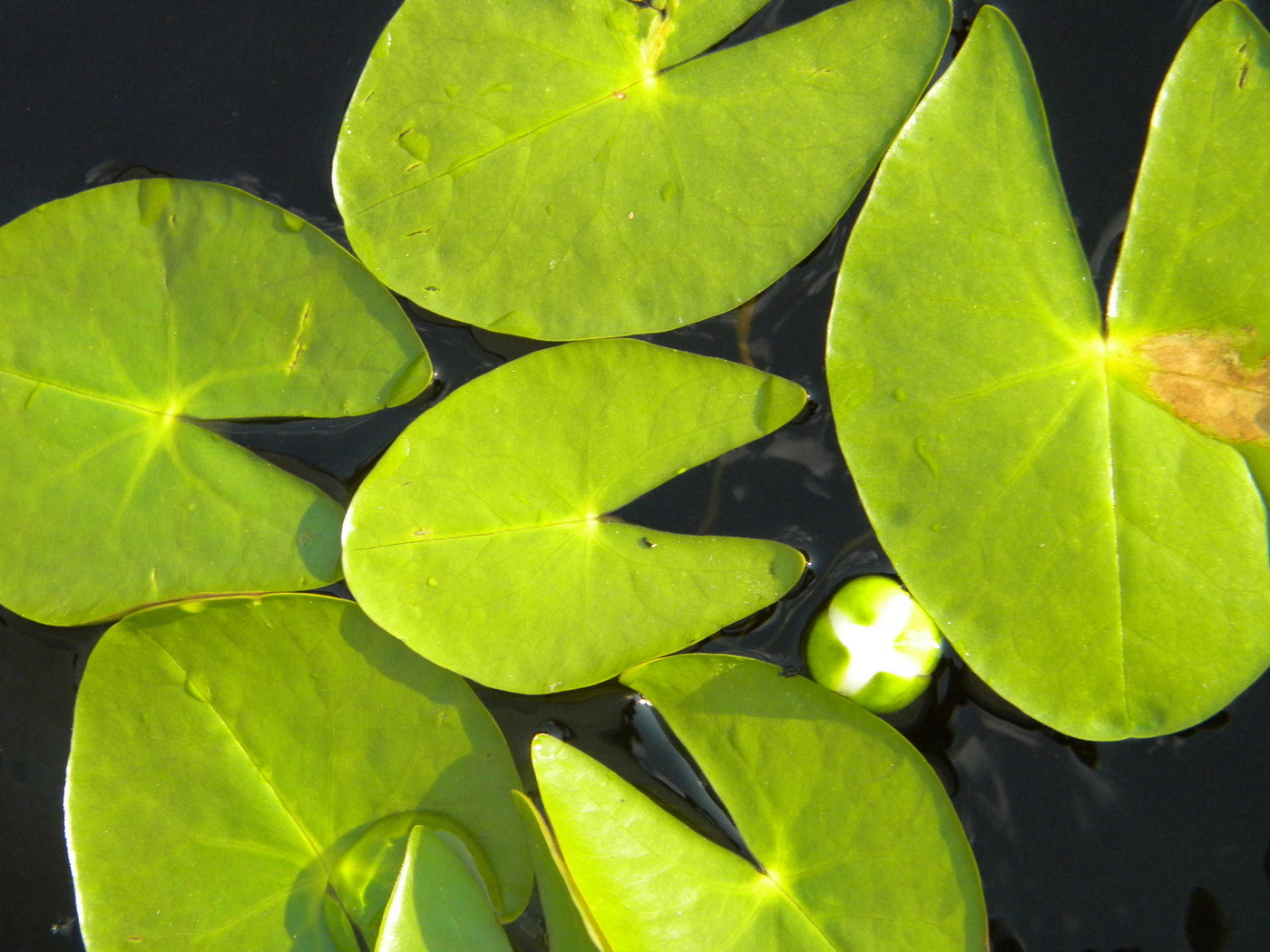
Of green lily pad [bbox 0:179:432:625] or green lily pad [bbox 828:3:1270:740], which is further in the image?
green lily pad [bbox 0:179:432:625]

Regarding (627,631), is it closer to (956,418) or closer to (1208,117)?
(956,418)

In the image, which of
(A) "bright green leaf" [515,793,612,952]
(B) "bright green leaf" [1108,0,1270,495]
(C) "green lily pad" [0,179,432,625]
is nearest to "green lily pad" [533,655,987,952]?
(A) "bright green leaf" [515,793,612,952]

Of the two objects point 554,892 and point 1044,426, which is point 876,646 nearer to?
point 1044,426

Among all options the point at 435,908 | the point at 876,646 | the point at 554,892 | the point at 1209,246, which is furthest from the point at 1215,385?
the point at 435,908

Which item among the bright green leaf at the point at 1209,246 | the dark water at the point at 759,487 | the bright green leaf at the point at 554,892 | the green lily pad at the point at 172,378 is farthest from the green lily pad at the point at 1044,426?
the green lily pad at the point at 172,378

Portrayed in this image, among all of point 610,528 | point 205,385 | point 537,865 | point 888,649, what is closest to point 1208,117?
point 888,649

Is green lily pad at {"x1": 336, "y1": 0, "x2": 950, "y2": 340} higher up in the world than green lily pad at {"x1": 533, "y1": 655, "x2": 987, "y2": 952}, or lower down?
higher up

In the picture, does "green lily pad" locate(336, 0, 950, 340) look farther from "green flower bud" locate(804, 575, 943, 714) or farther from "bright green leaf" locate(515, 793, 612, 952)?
"bright green leaf" locate(515, 793, 612, 952)
